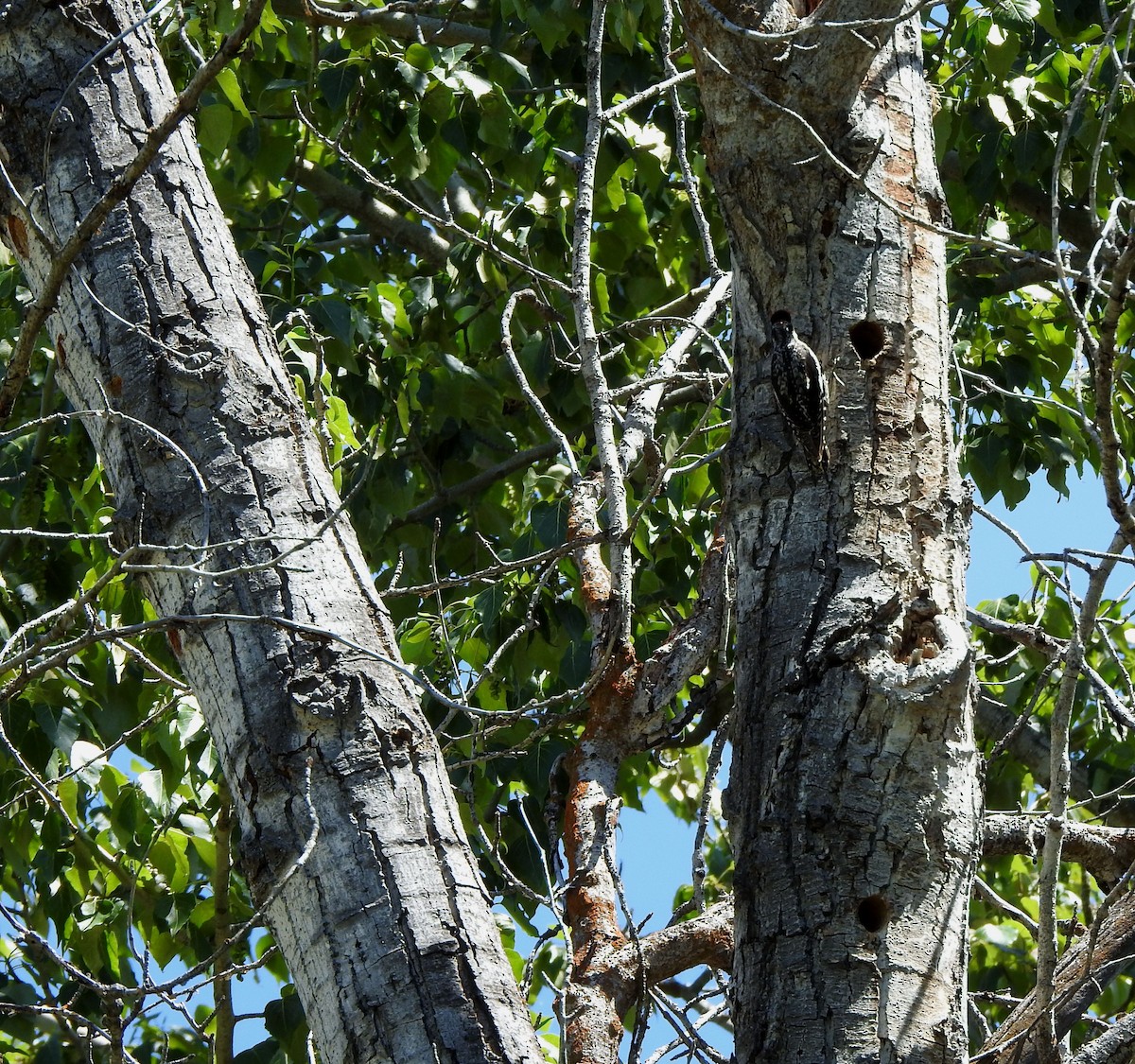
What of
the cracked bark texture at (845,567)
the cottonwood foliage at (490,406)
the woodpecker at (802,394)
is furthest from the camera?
the cottonwood foliage at (490,406)

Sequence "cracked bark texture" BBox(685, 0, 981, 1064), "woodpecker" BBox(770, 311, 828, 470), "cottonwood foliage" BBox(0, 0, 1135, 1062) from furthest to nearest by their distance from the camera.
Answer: "cottonwood foliage" BBox(0, 0, 1135, 1062) < "woodpecker" BBox(770, 311, 828, 470) < "cracked bark texture" BBox(685, 0, 981, 1064)

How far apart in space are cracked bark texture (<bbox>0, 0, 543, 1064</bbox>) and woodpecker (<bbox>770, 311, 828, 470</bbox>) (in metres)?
0.54

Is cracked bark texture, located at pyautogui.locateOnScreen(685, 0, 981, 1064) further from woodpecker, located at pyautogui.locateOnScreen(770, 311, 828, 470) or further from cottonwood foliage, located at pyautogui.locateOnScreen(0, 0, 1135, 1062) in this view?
cottonwood foliage, located at pyautogui.locateOnScreen(0, 0, 1135, 1062)

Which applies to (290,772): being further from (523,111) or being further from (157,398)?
(523,111)

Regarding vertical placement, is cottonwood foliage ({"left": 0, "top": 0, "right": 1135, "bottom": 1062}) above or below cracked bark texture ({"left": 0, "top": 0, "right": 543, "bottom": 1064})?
above

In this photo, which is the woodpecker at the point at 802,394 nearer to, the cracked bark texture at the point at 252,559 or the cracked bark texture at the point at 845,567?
the cracked bark texture at the point at 845,567

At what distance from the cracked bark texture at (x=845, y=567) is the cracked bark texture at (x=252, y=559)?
32 centimetres

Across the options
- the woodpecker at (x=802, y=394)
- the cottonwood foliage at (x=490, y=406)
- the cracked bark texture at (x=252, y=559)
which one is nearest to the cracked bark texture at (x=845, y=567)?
the woodpecker at (x=802, y=394)

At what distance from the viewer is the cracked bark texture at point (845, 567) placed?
4.51 feet

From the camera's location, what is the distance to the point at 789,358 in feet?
5.36

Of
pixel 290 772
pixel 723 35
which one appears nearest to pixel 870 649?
pixel 290 772

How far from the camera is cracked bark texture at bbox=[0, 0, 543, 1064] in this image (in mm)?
1398

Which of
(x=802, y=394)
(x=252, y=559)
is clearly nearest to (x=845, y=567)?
(x=802, y=394)

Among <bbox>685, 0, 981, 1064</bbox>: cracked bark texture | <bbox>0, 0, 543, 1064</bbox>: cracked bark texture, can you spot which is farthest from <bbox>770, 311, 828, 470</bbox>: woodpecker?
<bbox>0, 0, 543, 1064</bbox>: cracked bark texture
